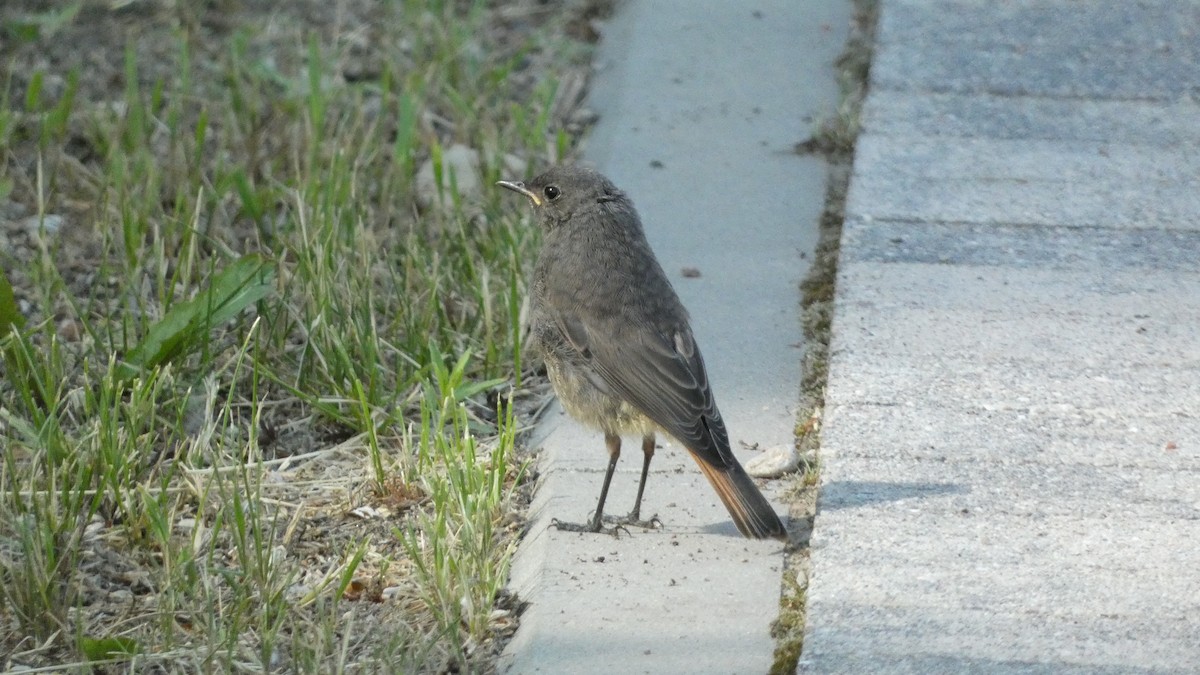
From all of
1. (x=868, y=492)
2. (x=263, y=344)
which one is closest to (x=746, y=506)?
(x=868, y=492)

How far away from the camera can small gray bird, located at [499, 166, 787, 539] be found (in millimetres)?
4105

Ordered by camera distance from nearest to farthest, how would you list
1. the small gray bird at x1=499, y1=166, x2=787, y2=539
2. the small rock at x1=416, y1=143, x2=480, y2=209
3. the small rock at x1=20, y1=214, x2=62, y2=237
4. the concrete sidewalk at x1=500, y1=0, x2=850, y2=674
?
the concrete sidewalk at x1=500, y1=0, x2=850, y2=674 → the small gray bird at x1=499, y1=166, x2=787, y2=539 → the small rock at x1=20, y1=214, x2=62, y2=237 → the small rock at x1=416, y1=143, x2=480, y2=209

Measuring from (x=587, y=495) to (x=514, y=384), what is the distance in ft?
2.32

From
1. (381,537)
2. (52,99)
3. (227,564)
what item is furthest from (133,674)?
(52,99)

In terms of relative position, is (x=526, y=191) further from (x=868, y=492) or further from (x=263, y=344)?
(x=868, y=492)

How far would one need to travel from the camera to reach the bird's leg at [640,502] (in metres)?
4.21

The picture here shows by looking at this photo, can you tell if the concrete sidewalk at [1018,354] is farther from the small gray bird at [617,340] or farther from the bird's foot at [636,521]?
the bird's foot at [636,521]

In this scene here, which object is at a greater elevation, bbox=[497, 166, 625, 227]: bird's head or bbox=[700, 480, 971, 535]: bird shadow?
bbox=[497, 166, 625, 227]: bird's head

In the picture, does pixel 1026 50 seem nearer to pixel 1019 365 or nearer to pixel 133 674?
pixel 1019 365

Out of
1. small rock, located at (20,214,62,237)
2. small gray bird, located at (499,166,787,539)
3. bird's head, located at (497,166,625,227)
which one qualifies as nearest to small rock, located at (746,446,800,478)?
small gray bird, located at (499,166,787,539)

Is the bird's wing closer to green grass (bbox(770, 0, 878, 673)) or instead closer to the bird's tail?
the bird's tail

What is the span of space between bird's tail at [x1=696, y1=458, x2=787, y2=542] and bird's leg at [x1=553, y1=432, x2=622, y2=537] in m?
0.32

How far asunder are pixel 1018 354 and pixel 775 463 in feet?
2.80

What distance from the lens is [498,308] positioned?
5.29m
